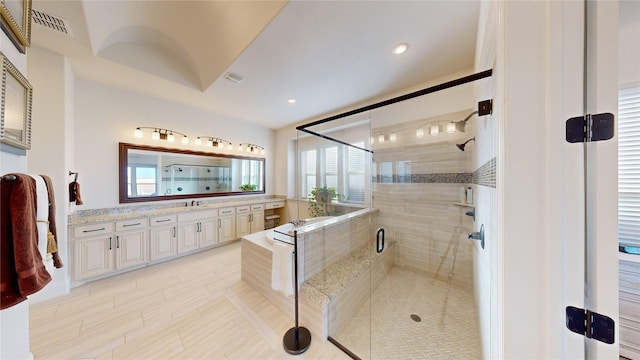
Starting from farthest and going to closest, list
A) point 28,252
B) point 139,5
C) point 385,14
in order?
point 139,5 → point 385,14 → point 28,252

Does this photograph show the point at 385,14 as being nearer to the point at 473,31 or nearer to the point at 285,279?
the point at 473,31

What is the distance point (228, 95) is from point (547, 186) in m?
3.55

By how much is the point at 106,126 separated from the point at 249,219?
8.79ft

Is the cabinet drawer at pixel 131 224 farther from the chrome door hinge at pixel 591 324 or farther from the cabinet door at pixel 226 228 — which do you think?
the chrome door hinge at pixel 591 324

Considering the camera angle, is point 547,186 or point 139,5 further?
point 139,5

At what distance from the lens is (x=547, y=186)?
1.96ft

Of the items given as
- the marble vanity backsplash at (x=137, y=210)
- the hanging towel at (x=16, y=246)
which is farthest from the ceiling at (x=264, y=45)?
the marble vanity backsplash at (x=137, y=210)

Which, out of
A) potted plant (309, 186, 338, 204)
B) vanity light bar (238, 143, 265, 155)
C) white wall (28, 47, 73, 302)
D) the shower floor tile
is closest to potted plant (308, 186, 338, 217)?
potted plant (309, 186, 338, 204)

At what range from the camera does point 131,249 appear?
2.71 m

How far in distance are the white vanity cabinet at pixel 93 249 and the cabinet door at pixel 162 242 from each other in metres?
0.42

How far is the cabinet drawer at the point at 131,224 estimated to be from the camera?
2.63 metres

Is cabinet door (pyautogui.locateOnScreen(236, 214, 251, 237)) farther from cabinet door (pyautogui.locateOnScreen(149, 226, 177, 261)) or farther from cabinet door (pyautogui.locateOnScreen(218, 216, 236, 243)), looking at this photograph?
cabinet door (pyautogui.locateOnScreen(149, 226, 177, 261))

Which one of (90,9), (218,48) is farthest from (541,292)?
(90,9)

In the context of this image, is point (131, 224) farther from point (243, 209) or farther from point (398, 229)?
point (398, 229)
